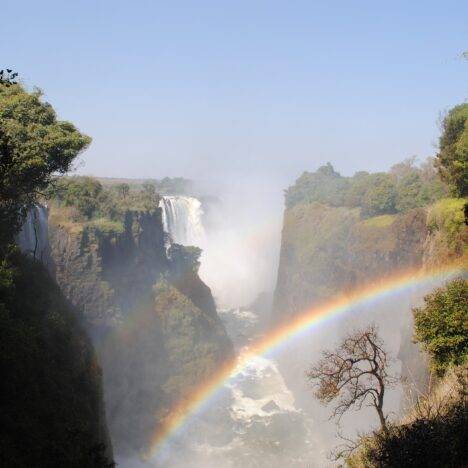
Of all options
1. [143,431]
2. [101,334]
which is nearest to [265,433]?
[143,431]

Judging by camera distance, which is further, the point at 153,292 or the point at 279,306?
the point at 279,306

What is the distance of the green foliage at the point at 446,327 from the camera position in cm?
1795

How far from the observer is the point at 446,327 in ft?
60.3

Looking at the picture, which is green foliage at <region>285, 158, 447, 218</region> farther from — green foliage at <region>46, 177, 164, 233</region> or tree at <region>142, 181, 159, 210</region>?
green foliage at <region>46, 177, 164, 233</region>

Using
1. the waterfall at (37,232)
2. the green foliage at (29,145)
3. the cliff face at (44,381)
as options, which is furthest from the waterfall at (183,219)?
the cliff face at (44,381)

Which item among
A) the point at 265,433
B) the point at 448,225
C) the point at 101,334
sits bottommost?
the point at 265,433

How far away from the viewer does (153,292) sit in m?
58.3

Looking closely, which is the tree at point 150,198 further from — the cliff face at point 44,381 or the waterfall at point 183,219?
the cliff face at point 44,381

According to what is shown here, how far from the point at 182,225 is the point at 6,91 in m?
62.3

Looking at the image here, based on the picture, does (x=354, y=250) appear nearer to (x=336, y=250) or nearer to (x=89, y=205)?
(x=336, y=250)

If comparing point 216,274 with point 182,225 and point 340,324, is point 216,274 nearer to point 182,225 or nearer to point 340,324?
point 182,225

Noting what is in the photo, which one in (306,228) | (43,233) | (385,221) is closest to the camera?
(43,233)

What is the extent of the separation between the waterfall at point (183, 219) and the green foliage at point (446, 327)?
2467 inches

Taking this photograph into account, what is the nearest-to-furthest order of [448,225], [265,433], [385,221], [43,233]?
[448,225] → [43,233] → [265,433] → [385,221]
